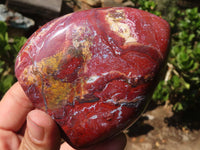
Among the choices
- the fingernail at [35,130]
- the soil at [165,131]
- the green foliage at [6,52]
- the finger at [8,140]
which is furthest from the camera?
the soil at [165,131]

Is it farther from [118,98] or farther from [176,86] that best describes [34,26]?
[118,98]

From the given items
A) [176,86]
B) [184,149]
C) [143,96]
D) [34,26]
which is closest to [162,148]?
[184,149]

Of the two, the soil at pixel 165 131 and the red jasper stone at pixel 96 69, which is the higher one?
the red jasper stone at pixel 96 69

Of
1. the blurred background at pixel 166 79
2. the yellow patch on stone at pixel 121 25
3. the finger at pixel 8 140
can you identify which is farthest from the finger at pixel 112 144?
the blurred background at pixel 166 79

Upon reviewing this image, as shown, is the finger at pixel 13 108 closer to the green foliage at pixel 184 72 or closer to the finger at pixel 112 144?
the finger at pixel 112 144

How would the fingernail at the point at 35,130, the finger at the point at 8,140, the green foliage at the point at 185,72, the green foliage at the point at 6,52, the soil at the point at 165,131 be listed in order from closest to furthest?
the fingernail at the point at 35,130
the finger at the point at 8,140
the green foliage at the point at 6,52
the green foliage at the point at 185,72
the soil at the point at 165,131

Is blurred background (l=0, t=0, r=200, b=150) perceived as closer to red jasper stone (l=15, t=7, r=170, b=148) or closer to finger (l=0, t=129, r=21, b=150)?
finger (l=0, t=129, r=21, b=150)

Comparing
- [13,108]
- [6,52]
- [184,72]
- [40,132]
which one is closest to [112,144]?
[40,132]
